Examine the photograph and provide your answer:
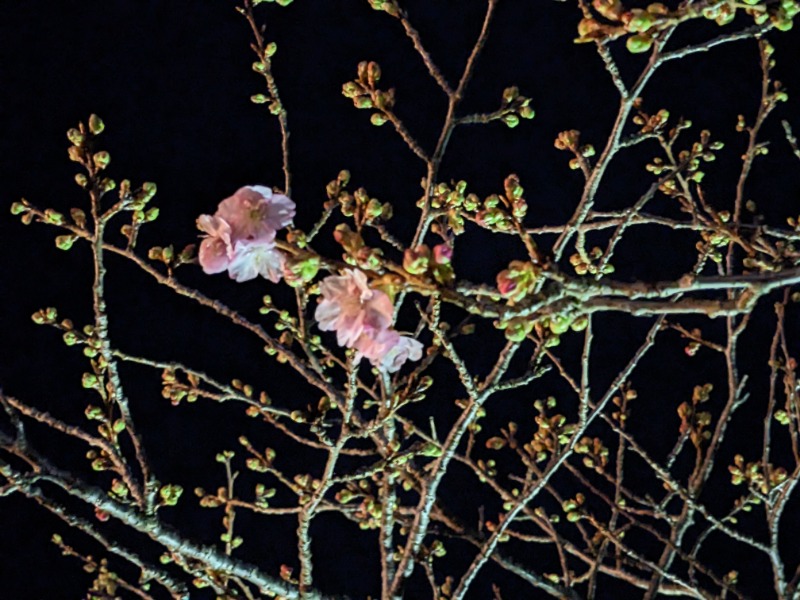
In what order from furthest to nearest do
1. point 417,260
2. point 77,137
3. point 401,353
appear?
point 77,137 → point 401,353 → point 417,260

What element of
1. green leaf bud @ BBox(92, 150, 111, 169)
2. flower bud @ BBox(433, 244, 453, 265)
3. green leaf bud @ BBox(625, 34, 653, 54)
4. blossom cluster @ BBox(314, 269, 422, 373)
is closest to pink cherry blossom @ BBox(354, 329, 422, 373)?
blossom cluster @ BBox(314, 269, 422, 373)

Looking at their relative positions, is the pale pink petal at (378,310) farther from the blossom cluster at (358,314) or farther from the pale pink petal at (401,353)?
the pale pink petal at (401,353)

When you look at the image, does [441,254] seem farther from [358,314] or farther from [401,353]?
[401,353]

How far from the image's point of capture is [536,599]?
12.6 feet

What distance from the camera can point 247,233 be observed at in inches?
47.9

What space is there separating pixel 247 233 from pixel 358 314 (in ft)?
0.76

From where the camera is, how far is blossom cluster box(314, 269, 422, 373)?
1176 millimetres

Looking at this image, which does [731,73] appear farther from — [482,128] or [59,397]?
[59,397]

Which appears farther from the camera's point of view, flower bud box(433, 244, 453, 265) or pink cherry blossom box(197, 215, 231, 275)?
pink cherry blossom box(197, 215, 231, 275)

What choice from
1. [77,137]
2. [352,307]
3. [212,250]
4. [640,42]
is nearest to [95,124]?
[77,137]

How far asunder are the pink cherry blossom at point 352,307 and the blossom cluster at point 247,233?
3.9 inches

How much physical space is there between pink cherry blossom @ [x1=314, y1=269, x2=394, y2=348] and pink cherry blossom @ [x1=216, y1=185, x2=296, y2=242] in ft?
0.45

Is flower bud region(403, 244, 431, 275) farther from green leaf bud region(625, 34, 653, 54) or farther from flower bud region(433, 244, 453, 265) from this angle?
green leaf bud region(625, 34, 653, 54)

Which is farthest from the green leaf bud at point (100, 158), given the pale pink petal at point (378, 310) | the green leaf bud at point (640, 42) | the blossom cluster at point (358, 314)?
the green leaf bud at point (640, 42)
